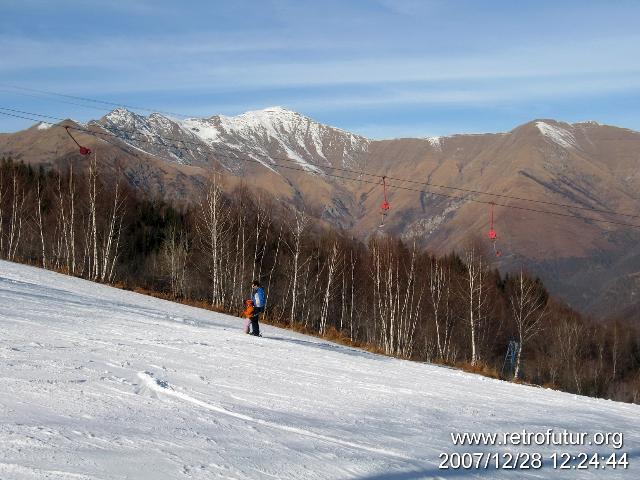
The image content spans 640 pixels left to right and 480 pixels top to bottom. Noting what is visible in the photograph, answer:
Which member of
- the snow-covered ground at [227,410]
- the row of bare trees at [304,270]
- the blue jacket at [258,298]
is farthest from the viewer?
the row of bare trees at [304,270]

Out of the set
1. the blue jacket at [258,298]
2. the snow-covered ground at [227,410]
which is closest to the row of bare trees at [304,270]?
the blue jacket at [258,298]

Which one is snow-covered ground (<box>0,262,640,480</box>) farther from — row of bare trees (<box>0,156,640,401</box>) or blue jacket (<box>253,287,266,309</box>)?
row of bare trees (<box>0,156,640,401</box>)

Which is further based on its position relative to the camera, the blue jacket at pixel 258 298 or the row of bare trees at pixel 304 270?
the row of bare trees at pixel 304 270

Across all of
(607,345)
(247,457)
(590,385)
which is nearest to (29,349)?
(247,457)

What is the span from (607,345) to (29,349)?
98868mm

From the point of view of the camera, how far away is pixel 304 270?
71750 millimetres

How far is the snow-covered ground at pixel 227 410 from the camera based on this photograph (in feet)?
26.1

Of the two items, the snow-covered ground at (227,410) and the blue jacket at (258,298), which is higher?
the blue jacket at (258,298)

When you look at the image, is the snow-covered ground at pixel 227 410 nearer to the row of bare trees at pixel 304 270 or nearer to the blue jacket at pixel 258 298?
the blue jacket at pixel 258 298

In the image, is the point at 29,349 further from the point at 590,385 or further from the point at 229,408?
the point at 590,385

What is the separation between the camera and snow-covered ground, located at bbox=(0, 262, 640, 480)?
7.95 m

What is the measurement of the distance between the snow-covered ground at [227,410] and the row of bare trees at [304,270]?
133ft

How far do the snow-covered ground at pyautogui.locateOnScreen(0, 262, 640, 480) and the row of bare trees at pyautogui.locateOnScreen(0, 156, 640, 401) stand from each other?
1592 inches

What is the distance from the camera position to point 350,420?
38.2 feet
